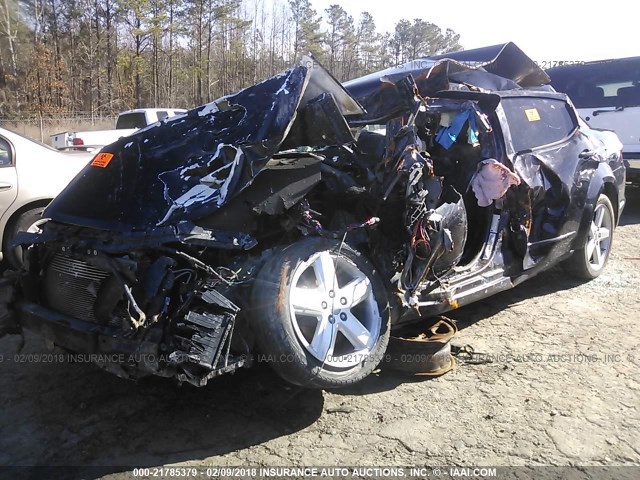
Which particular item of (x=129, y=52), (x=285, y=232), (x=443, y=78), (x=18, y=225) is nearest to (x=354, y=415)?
(x=285, y=232)

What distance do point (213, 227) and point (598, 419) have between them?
7.76 ft

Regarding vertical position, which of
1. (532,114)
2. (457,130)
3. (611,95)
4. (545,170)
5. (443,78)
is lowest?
(545,170)

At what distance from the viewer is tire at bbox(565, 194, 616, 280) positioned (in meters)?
5.21

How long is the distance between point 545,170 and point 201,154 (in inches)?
115

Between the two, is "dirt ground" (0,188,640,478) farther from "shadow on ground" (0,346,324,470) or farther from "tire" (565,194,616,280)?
"tire" (565,194,616,280)

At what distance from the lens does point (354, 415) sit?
122 inches

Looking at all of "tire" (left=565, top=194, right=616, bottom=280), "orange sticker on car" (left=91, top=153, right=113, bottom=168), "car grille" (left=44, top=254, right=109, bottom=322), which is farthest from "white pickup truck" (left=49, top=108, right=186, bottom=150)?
"car grille" (left=44, top=254, right=109, bottom=322)

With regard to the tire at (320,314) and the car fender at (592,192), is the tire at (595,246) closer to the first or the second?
the car fender at (592,192)

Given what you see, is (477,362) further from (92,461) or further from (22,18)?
(22,18)

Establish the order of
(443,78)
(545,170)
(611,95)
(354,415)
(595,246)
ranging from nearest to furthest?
(354,415), (443,78), (545,170), (595,246), (611,95)

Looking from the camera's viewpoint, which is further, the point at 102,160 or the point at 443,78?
the point at 443,78

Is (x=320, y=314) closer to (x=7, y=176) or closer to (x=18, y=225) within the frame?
(x=18, y=225)

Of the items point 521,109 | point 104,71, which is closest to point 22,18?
point 104,71

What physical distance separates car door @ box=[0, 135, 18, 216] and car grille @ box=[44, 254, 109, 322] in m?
3.03
